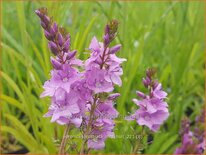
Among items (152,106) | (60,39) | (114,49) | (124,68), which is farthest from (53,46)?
(124,68)

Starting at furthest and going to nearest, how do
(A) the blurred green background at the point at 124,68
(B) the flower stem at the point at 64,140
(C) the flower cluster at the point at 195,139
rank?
(A) the blurred green background at the point at 124,68 → (B) the flower stem at the point at 64,140 → (C) the flower cluster at the point at 195,139

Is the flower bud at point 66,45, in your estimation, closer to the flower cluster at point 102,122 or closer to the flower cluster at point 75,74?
the flower cluster at point 75,74

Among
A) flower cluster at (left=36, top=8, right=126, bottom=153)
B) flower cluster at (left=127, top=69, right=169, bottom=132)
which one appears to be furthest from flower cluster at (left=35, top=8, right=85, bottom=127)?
flower cluster at (left=127, top=69, right=169, bottom=132)

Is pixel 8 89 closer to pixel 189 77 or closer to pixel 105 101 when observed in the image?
pixel 189 77

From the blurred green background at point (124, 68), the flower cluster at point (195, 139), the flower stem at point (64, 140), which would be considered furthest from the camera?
the blurred green background at point (124, 68)

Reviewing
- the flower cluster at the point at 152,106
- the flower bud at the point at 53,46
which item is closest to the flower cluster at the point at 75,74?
the flower bud at the point at 53,46

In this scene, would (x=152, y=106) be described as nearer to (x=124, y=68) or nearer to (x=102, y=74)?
(x=102, y=74)

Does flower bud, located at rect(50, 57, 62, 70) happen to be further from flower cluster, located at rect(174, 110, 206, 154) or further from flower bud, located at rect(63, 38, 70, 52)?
flower cluster, located at rect(174, 110, 206, 154)

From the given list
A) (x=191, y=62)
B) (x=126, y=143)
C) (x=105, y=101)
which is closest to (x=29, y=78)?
(x=126, y=143)
